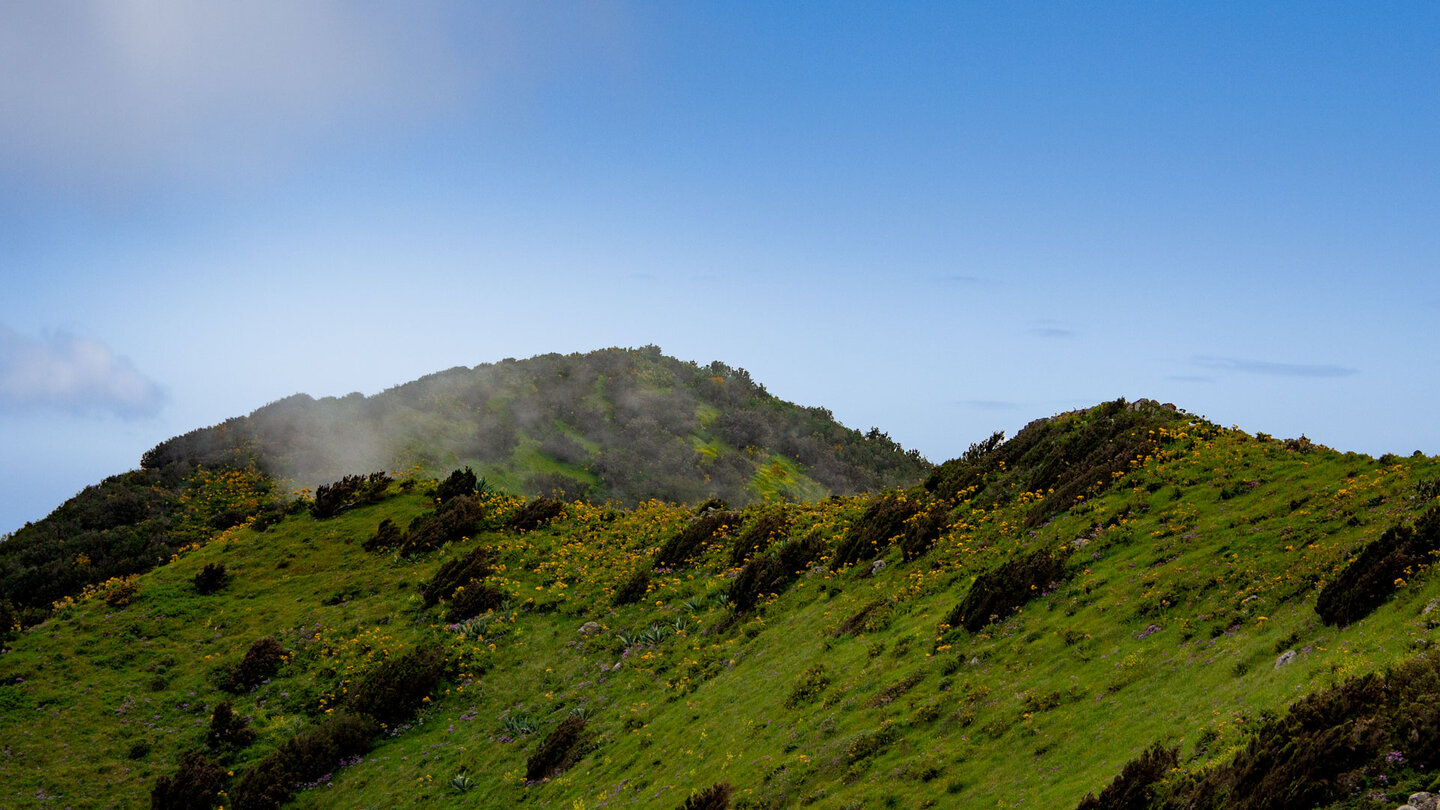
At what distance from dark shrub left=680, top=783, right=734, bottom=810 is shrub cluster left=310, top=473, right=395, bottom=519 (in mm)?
30566

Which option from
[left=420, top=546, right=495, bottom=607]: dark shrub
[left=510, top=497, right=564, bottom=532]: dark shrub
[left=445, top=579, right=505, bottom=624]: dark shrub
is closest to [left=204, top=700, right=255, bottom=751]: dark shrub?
[left=445, top=579, right=505, bottom=624]: dark shrub

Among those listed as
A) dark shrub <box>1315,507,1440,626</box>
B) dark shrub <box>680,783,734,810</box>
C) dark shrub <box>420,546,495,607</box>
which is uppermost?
dark shrub <box>420,546,495,607</box>

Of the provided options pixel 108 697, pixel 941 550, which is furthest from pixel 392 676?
pixel 941 550

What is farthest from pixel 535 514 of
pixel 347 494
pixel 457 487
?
pixel 347 494

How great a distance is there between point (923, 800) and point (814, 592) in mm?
12572

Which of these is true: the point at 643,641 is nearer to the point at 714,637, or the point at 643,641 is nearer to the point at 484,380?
the point at 714,637

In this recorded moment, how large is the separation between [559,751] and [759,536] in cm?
1153

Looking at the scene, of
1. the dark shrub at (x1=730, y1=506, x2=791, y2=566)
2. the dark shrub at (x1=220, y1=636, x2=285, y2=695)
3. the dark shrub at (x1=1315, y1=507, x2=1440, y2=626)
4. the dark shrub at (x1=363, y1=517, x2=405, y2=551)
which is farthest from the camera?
the dark shrub at (x1=363, y1=517, x2=405, y2=551)

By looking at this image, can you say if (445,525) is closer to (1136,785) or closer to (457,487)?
(457,487)

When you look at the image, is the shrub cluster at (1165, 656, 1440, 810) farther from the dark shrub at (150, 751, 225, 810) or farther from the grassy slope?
the dark shrub at (150, 751, 225, 810)

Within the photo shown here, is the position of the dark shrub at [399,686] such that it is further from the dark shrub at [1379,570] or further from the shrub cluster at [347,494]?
the dark shrub at [1379,570]

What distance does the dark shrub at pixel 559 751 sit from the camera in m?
20.5

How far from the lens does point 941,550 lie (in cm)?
2434

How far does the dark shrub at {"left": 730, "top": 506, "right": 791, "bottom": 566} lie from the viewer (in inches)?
1188
